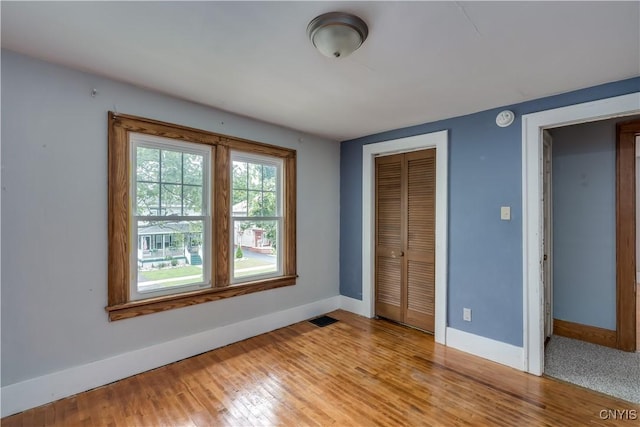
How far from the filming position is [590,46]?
1.86 meters

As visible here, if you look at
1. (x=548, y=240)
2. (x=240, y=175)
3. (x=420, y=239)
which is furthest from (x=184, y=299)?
(x=548, y=240)

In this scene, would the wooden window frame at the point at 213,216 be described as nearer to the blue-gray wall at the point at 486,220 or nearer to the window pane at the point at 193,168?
the window pane at the point at 193,168

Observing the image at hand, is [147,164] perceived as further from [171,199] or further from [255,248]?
[255,248]

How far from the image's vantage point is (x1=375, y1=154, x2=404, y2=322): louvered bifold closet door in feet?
12.6

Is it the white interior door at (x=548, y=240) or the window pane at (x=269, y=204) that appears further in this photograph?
the window pane at (x=269, y=204)

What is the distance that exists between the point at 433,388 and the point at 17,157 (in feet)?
11.6

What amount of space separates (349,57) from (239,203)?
1.98 metres

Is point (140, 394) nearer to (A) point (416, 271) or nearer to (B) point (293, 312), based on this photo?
(B) point (293, 312)

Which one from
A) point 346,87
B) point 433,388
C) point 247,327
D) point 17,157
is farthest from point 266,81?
point 433,388

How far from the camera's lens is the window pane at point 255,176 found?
349 cm

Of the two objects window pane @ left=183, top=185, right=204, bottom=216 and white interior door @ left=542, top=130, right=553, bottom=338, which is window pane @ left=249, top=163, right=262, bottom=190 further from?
white interior door @ left=542, top=130, right=553, bottom=338

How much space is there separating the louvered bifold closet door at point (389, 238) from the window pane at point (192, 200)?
89.4 inches

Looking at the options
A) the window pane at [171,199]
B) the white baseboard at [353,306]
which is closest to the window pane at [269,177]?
the window pane at [171,199]

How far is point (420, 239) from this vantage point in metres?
3.62
